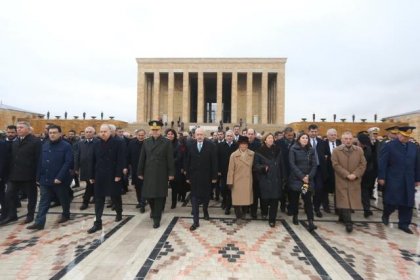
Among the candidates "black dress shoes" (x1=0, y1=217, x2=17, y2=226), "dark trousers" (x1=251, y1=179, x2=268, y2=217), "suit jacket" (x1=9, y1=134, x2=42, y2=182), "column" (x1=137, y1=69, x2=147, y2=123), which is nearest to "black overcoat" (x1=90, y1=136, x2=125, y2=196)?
"suit jacket" (x1=9, y1=134, x2=42, y2=182)

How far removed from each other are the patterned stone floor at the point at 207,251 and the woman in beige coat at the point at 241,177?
45 centimetres

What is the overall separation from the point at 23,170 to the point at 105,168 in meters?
1.80

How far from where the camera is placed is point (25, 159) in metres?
5.38

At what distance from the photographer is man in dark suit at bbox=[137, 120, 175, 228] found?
5172 mm

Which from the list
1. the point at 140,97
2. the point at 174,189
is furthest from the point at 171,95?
the point at 174,189

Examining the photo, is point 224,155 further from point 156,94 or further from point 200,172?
point 156,94

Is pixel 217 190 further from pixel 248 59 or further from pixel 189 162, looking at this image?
pixel 248 59

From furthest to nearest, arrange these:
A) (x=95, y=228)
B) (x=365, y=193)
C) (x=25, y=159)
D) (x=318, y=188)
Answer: (x=365, y=193) → (x=318, y=188) → (x=25, y=159) → (x=95, y=228)

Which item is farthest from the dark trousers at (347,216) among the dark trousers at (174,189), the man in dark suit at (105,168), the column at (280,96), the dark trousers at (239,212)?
the column at (280,96)

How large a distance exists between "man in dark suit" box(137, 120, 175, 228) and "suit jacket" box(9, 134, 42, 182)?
2.24m

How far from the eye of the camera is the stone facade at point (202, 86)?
30562 millimetres

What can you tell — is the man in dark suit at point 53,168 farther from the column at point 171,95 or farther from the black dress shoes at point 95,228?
the column at point 171,95

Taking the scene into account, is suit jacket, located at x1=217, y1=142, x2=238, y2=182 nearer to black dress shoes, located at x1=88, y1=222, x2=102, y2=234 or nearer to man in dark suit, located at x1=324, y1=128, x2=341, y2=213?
Answer: man in dark suit, located at x1=324, y1=128, x2=341, y2=213

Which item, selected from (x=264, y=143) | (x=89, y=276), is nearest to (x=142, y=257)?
(x=89, y=276)
